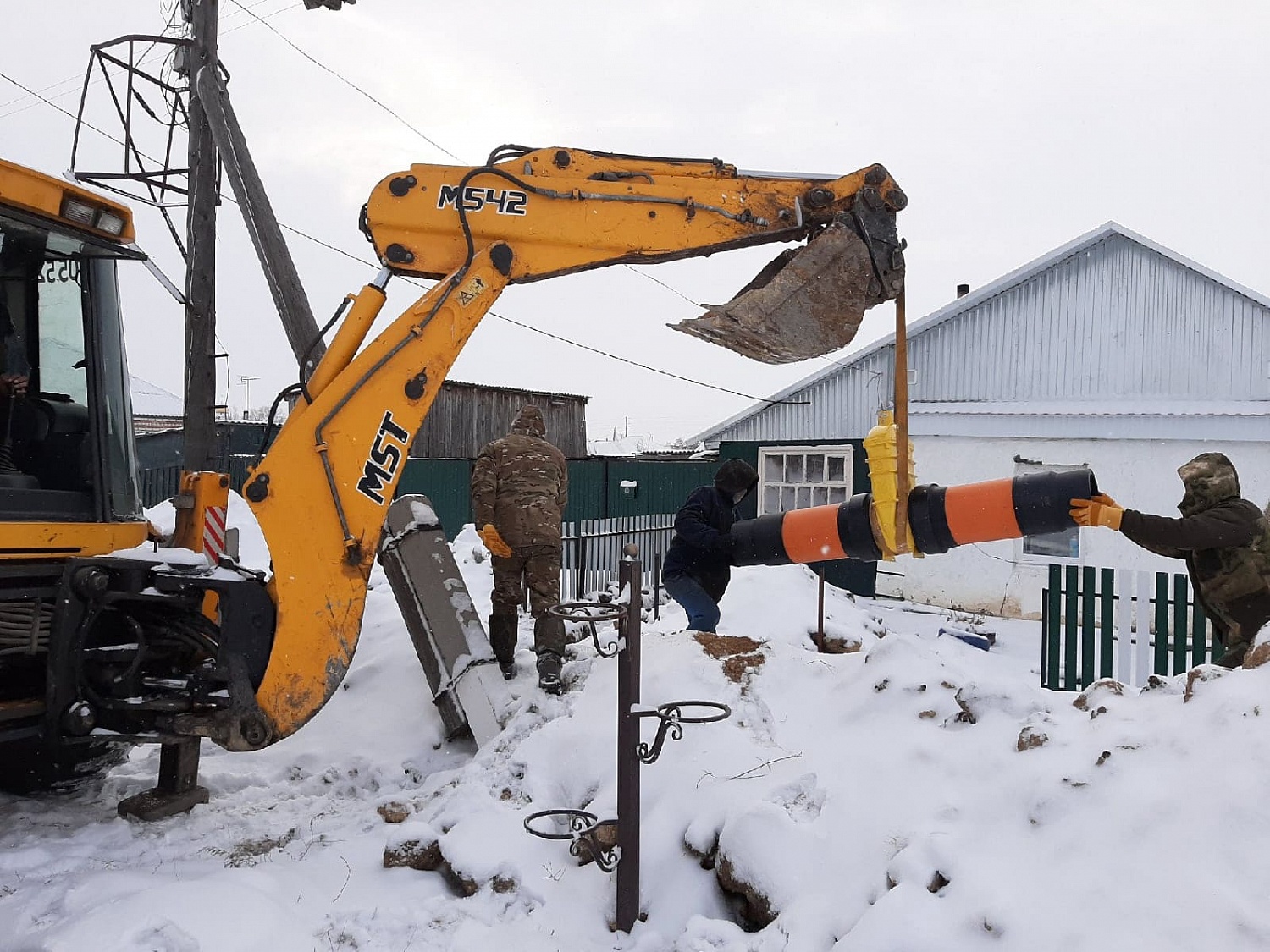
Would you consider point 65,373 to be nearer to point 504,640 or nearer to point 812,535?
point 504,640

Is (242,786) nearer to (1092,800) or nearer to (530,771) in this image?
(530,771)

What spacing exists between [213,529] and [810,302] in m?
3.69

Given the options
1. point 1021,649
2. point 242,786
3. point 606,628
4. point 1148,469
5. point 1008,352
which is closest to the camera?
point 242,786

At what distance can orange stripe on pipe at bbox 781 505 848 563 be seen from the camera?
15.7 feet

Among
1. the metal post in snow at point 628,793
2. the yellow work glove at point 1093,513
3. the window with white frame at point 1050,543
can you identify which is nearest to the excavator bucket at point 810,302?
the yellow work glove at point 1093,513

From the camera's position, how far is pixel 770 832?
10.9ft

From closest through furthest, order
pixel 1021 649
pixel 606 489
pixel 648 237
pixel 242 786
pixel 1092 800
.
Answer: pixel 1092 800 < pixel 648 237 < pixel 242 786 < pixel 1021 649 < pixel 606 489

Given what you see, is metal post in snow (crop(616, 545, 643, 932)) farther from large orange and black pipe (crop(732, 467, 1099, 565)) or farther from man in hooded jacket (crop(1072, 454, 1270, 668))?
man in hooded jacket (crop(1072, 454, 1270, 668))

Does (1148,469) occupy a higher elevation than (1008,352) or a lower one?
lower

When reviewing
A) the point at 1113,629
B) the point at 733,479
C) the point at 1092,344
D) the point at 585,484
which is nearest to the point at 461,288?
the point at 733,479

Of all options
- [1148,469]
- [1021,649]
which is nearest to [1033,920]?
[1021,649]

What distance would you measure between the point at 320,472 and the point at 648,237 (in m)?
1.93

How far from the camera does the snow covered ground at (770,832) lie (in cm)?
266

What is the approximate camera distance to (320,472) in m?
4.17
